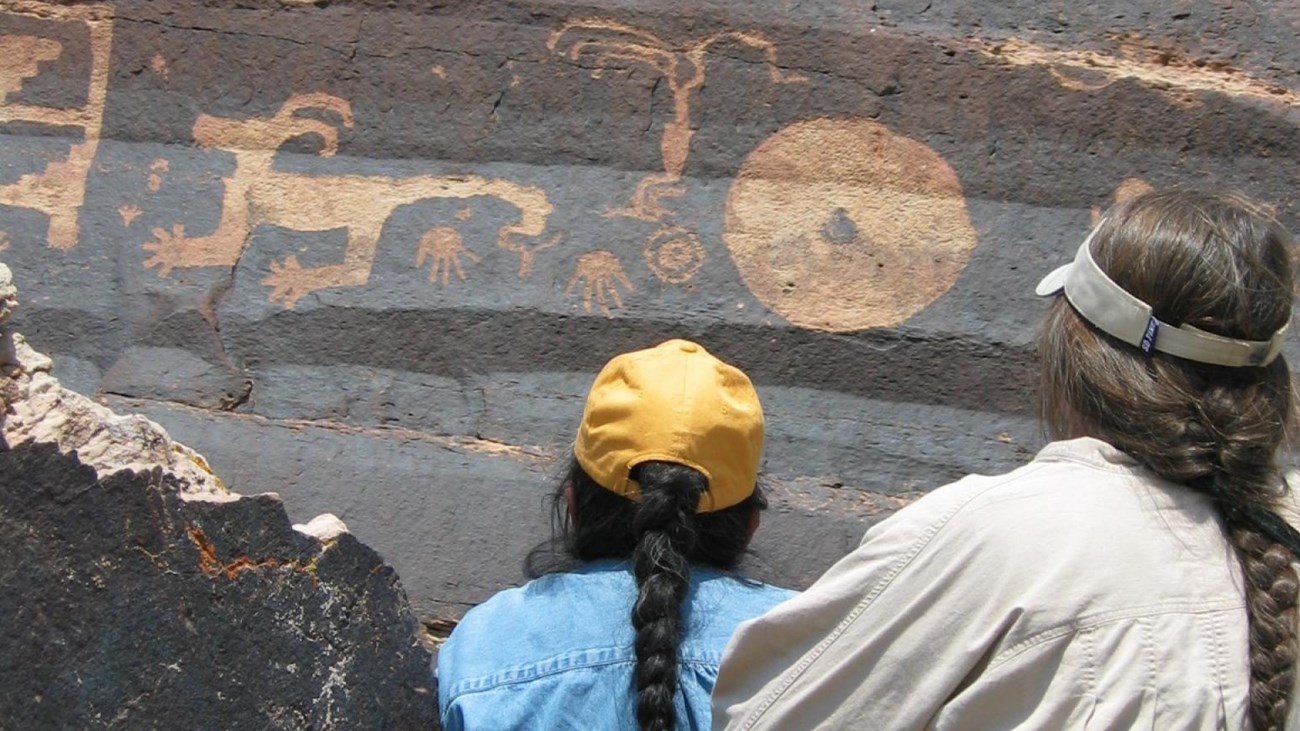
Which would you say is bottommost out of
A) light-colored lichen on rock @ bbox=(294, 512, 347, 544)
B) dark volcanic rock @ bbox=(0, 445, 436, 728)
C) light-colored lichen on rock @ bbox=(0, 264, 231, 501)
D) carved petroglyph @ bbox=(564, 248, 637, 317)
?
dark volcanic rock @ bbox=(0, 445, 436, 728)

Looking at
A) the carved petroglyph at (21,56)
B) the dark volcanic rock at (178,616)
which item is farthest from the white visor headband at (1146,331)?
the carved petroglyph at (21,56)

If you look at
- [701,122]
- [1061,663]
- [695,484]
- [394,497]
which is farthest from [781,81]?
[1061,663]

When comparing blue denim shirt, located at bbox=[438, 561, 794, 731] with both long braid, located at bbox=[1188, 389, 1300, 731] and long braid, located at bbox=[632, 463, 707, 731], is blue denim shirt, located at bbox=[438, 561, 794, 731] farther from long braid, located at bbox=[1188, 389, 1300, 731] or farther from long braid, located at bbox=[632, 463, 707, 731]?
long braid, located at bbox=[1188, 389, 1300, 731]

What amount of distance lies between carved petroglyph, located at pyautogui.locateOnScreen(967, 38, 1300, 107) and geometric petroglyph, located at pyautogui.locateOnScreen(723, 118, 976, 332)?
1.05ft

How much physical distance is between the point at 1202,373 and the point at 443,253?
1870mm

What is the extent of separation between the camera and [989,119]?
294 cm

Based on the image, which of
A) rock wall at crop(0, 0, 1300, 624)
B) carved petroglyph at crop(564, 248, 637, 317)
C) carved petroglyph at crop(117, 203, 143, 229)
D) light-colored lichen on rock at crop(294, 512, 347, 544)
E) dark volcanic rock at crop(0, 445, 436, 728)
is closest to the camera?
dark volcanic rock at crop(0, 445, 436, 728)

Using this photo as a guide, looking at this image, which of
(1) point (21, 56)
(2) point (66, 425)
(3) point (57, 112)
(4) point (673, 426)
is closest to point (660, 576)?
(4) point (673, 426)

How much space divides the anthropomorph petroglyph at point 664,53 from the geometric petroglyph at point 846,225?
161mm

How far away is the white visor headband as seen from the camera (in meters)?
1.17

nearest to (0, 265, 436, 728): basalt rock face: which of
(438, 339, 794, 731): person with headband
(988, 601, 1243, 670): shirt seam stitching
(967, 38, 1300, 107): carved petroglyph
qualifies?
(438, 339, 794, 731): person with headband

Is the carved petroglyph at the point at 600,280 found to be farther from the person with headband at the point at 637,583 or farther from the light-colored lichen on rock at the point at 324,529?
the person with headband at the point at 637,583

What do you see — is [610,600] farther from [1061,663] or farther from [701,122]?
[701,122]

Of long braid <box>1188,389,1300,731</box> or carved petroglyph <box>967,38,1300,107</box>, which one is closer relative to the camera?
long braid <box>1188,389,1300,731</box>
